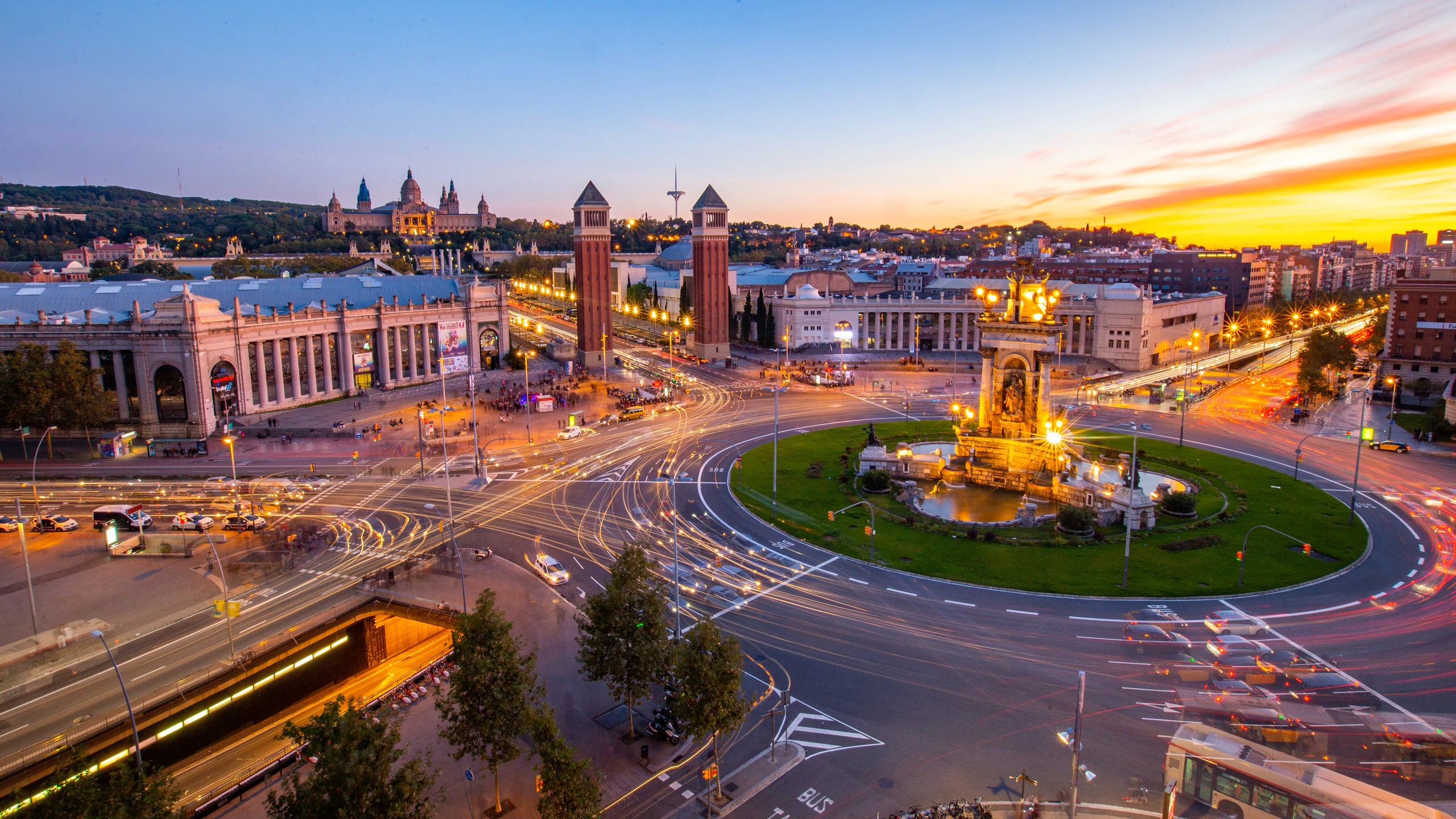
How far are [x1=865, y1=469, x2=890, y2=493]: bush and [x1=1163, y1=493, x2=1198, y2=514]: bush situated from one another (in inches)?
664

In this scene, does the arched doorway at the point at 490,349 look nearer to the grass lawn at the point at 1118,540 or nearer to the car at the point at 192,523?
the car at the point at 192,523

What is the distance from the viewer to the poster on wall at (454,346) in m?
98.4

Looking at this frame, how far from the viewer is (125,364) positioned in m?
72.8

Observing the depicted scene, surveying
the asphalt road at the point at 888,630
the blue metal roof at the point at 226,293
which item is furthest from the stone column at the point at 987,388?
the blue metal roof at the point at 226,293

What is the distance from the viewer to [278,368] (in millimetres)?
81875

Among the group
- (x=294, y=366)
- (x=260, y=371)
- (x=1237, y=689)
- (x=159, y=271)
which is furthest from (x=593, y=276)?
(x=1237, y=689)

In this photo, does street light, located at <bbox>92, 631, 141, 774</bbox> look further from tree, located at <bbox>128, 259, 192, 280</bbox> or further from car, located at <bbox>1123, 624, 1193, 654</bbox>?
tree, located at <bbox>128, 259, 192, 280</bbox>

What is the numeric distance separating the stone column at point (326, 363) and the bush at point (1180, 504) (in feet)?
274

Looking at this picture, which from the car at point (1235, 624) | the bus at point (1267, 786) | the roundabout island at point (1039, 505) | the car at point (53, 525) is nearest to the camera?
the bus at point (1267, 786)

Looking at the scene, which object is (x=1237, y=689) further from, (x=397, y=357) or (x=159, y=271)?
(x=159, y=271)

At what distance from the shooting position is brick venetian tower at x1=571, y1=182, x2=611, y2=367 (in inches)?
4542

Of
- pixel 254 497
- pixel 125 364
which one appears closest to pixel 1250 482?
pixel 254 497

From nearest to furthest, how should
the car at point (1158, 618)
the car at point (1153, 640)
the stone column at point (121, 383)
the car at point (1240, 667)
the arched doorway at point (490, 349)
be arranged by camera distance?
the car at point (1240, 667) → the car at point (1153, 640) → the car at point (1158, 618) → the stone column at point (121, 383) → the arched doorway at point (490, 349)

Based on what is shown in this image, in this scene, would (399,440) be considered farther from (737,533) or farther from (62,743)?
(62,743)
